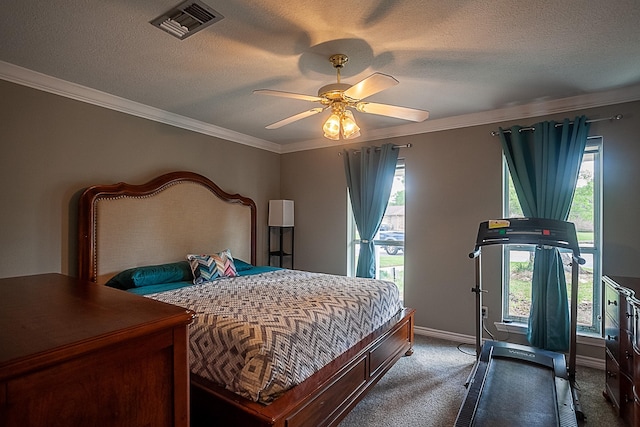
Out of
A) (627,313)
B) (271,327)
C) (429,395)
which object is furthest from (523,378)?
(271,327)

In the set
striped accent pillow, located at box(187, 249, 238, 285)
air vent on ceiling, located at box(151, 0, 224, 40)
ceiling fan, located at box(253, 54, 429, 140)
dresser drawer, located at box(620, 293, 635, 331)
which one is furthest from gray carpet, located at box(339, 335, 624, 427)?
air vent on ceiling, located at box(151, 0, 224, 40)

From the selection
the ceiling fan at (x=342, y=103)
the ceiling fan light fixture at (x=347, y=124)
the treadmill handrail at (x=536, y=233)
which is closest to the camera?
the ceiling fan at (x=342, y=103)

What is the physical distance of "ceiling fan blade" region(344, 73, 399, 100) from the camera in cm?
193

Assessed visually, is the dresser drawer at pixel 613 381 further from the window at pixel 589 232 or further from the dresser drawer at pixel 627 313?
the window at pixel 589 232

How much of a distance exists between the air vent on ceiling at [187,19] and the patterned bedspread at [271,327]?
1821 mm

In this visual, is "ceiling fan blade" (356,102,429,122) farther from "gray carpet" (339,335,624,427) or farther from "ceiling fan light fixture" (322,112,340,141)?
"gray carpet" (339,335,624,427)

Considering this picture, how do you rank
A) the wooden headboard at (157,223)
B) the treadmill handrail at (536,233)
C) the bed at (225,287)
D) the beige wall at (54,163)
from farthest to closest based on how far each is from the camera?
1. the wooden headboard at (157,223)
2. the treadmill handrail at (536,233)
3. the beige wall at (54,163)
4. the bed at (225,287)

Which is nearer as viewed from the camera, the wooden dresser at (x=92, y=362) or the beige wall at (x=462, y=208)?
the wooden dresser at (x=92, y=362)

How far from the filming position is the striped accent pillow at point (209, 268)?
3.22 metres

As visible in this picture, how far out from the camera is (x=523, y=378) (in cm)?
250

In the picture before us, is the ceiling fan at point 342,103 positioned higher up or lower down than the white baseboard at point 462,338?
higher up

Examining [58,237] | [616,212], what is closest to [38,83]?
[58,237]

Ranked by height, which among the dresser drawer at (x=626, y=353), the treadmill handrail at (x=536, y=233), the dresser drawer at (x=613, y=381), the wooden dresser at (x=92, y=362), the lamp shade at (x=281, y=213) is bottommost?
the dresser drawer at (x=613, y=381)

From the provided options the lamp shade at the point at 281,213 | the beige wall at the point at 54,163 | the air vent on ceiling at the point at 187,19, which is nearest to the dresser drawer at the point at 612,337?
the air vent on ceiling at the point at 187,19
